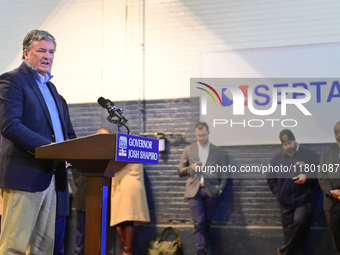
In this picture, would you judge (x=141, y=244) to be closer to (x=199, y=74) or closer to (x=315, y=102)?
(x=199, y=74)

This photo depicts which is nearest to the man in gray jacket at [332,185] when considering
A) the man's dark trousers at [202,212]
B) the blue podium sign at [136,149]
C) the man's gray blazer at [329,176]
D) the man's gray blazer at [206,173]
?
the man's gray blazer at [329,176]

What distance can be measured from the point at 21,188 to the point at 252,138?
3941 millimetres

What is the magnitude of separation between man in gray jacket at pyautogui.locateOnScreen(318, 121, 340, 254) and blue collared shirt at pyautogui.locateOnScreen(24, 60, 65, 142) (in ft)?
11.8

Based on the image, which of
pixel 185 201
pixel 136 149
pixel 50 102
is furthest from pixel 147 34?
pixel 136 149

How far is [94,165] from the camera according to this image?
188 centimetres

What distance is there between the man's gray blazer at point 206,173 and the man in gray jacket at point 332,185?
1.30 metres

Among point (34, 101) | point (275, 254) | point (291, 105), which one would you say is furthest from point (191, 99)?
point (34, 101)

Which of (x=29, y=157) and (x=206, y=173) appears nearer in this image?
(x=29, y=157)

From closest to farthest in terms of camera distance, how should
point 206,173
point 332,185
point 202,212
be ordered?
1. point 332,185
2. point 202,212
3. point 206,173

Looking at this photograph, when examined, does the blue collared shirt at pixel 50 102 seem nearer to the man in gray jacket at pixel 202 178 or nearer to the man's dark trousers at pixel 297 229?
the man in gray jacket at pixel 202 178

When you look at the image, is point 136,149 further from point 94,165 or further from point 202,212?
point 202,212

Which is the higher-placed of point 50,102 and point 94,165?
point 50,102

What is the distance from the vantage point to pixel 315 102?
5277mm

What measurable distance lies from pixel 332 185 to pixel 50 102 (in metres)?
3.79
